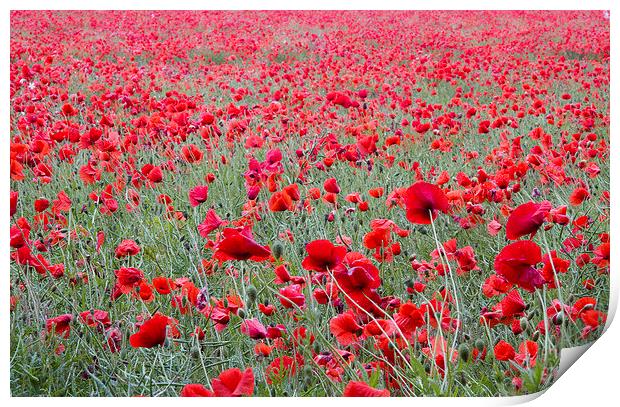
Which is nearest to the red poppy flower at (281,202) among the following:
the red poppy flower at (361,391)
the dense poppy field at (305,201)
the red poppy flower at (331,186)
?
the dense poppy field at (305,201)

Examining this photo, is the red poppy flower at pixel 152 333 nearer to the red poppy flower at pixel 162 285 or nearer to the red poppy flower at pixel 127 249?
the red poppy flower at pixel 162 285

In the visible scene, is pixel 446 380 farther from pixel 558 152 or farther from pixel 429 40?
pixel 429 40

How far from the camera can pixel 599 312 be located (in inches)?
65.1

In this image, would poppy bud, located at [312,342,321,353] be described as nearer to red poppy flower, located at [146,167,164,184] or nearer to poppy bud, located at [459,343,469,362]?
poppy bud, located at [459,343,469,362]

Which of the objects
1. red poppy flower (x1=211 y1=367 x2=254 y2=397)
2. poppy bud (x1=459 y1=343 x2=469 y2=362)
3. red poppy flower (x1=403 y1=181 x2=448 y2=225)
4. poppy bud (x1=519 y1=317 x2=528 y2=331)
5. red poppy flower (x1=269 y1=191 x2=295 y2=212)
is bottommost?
poppy bud (x1=459 y1=343 x2=469 y2=362)

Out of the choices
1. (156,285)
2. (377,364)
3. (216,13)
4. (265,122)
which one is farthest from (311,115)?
(377,364)

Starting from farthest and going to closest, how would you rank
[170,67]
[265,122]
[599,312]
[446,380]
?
[170,67] → [265,122] → [599,312] → [446,380]

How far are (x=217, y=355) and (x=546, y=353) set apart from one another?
59cm

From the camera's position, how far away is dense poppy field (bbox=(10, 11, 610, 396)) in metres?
1.34

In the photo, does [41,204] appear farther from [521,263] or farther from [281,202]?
[521,263]

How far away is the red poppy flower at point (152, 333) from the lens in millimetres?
1214

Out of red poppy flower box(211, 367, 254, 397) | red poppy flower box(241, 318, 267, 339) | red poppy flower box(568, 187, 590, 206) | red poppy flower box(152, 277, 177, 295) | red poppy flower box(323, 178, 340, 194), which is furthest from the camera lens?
red poppy flower box(568, 187, 590, 206)

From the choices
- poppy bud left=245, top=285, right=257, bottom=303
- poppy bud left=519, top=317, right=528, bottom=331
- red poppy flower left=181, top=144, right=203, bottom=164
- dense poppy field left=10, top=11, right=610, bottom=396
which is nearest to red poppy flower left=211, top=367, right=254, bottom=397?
dense poppy field left=10, top=11, right=610, bottom=396

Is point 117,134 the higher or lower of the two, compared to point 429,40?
lower
